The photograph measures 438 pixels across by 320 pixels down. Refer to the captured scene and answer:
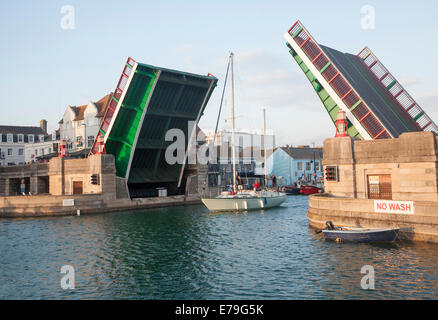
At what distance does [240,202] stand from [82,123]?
36.8 meters

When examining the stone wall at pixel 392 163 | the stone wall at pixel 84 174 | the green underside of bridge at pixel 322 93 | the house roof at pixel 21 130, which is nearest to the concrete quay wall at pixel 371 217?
the stone wall at pixel 392 163

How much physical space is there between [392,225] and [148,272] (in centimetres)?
1413

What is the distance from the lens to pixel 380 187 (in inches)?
988

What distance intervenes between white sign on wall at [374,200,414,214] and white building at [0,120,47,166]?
73.5 m

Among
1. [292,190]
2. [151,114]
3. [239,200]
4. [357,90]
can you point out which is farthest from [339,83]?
[292,190]

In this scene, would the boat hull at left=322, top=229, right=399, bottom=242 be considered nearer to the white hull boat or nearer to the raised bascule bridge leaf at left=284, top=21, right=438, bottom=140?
the raised bascule bridge leaf at left=284, top=21, right=438, bottom=140

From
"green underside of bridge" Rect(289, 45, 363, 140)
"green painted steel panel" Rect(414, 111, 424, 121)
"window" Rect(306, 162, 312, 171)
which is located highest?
"green underside of bridge" Rect(289, 45, 363, 140)

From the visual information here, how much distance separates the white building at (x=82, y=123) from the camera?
64.9 metres

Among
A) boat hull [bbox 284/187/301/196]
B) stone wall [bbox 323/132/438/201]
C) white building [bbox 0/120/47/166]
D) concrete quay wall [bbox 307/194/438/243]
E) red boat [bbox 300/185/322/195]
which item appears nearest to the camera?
concrete quay wall [bbox 307/194/438/243]

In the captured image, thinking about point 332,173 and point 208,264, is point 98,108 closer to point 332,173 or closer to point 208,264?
point 332,173

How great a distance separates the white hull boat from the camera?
39.7 metres

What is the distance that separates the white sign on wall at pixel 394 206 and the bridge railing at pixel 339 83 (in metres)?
10.2

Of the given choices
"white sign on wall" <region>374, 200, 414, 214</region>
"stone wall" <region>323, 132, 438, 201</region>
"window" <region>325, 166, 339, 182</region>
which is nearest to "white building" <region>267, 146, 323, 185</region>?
"window" <region>325, 166, 339, 182</region>
